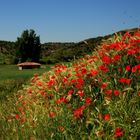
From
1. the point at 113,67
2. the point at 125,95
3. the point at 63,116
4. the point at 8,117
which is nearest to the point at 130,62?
the point at 113,67

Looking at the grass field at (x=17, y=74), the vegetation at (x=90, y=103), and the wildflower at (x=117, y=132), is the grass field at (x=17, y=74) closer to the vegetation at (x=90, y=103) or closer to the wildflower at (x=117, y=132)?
the vegetation at (x=90, y=103)

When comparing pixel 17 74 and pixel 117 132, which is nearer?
pixel 117 132

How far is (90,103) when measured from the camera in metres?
9.10

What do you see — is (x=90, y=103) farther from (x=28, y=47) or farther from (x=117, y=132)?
(x=28, y=47)

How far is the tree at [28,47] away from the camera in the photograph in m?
118

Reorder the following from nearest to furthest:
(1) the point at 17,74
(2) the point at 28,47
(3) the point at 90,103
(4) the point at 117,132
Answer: (4) the point at 117,132 < (3) the point at 90,103 < (1) the point at 17,74 < (2) the point at 28,47

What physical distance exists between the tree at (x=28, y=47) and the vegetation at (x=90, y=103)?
10486 centimetres

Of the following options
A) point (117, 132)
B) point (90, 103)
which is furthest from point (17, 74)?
point (117, 132)

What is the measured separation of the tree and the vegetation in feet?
344

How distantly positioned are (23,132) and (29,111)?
118 centimetres

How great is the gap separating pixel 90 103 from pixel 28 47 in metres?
113

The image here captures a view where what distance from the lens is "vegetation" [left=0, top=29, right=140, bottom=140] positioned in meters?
8.15

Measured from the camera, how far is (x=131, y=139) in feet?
24.6

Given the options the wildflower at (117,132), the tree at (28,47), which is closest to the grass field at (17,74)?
the wildflower at (117,132)
